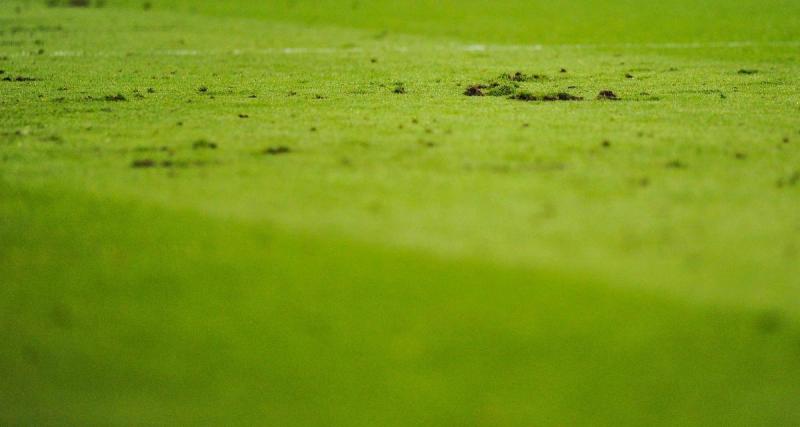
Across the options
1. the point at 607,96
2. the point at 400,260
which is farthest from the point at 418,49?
the point at 400,260

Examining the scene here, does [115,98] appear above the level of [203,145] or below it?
above

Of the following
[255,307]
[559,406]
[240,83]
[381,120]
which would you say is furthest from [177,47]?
[559,406]

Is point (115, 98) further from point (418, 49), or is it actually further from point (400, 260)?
point (418, 49)

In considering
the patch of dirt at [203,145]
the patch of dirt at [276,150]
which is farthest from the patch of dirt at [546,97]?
the patch of dirt at [203,145]

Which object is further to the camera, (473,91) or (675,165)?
(473,91)

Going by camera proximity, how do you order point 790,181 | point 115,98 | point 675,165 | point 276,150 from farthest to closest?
1. point 115,98
2. point 276,150
3. point 675,165
4. point 790,181

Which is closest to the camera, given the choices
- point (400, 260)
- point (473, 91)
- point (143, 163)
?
point (400, 260)

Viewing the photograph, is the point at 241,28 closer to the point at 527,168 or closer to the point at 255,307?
the point at 527,168

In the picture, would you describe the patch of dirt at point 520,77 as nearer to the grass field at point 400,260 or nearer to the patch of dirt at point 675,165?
the grass field at point 400,260
